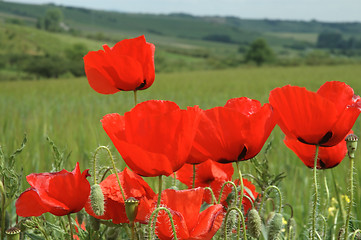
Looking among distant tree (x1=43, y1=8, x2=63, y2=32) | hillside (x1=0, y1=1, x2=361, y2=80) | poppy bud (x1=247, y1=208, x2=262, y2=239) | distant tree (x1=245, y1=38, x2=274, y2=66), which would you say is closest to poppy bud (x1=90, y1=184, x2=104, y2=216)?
poppy bud (x1=247, y1=208, x2=262, y2=239)

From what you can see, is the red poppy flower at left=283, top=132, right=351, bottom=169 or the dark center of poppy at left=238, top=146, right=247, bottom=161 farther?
the red poppy flower at left=283, top=132, right=351, bottom=169

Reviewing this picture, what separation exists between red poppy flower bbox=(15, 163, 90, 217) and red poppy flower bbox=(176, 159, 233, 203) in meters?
0.20

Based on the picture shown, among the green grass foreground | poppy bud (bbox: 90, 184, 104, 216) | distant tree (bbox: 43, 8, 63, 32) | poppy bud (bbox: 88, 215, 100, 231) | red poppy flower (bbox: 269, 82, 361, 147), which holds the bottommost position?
the green grass foreground

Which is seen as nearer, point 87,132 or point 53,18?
point 87,132

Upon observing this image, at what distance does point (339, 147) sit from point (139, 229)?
323 mm

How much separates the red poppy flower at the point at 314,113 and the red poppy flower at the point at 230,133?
0.02 meters

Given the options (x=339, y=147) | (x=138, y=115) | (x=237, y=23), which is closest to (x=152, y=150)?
(x=138, y=115)

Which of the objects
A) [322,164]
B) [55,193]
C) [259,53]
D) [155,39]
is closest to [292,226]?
[322,164]

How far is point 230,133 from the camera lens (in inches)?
19.9

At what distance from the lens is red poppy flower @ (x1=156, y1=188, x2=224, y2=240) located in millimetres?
442

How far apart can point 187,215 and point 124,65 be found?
0.26 metres

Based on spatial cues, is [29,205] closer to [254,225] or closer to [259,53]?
[254,225]

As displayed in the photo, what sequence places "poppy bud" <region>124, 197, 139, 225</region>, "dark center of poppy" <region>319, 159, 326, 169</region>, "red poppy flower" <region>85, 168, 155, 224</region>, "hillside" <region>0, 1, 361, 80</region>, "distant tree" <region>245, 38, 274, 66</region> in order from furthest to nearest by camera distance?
"distant tree" <region>245, 38, 274, 66</region>, "hillside" <region>0, 1, 361, 80</region>, "dark center of poppy" <region>319, 159, 326, 169</region>, "red poppy flower" <region>85, 168, 155, 224</region>, "poppy bud" <region>124, 197, 139, 225</region>

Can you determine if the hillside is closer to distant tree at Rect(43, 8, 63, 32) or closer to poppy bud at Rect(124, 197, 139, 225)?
distant tree at Rect(43, 8, 63, 32)
